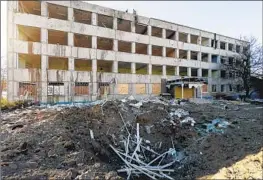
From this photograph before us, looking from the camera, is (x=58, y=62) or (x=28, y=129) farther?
(x=58, y=62)

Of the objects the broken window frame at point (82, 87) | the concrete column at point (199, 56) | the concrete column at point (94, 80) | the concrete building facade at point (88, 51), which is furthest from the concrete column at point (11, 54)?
the concrete column at point (199, 56)

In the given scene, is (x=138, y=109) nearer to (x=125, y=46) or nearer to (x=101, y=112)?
(x=101, y=112)

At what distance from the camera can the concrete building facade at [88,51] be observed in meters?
22.8

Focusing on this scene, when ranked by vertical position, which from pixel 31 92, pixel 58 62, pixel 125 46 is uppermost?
pixel 125 46

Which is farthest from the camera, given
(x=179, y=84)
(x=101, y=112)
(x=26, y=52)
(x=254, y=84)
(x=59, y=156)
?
(x=254, y=84)

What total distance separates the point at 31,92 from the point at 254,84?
31.4 meters

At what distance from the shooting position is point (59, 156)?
8.08m

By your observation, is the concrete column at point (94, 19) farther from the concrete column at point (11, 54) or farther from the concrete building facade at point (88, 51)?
the concrete column at point (11, 54)

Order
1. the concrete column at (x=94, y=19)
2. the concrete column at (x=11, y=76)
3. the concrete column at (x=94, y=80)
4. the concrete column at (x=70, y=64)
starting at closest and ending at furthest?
the concrete column at (x=11, y=76), the concrete column at (x=70, y=64), the concrete column at (x=94, y=80), the concrete column at (x=94, y=19)

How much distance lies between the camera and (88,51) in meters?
25.9

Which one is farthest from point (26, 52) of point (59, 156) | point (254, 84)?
point (254, 84)

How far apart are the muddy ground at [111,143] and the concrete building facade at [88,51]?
35.9 ft

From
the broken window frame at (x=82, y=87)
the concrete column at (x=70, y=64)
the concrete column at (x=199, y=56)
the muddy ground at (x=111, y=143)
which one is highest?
the concrete column at (x=199, y=56)

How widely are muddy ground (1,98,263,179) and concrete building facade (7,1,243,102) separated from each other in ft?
35.9
